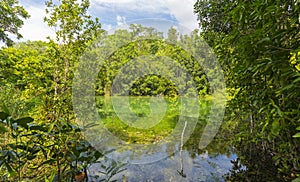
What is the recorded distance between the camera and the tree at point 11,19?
6735mm

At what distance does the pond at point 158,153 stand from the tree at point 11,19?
20.1ft

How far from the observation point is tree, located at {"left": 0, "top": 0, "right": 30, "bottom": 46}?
674cm

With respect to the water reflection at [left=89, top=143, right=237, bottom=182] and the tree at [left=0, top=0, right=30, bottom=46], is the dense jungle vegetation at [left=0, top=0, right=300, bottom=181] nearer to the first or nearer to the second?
the water reflection at [left=89, top=143, right=237, bottom=182]

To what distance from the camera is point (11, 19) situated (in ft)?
22.7

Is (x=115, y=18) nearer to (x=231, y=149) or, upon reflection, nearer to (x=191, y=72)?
(x=231, y=149)

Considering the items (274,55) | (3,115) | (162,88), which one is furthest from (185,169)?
(162,88)

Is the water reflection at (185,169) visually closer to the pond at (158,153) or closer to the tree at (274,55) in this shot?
the pond at (158,153)

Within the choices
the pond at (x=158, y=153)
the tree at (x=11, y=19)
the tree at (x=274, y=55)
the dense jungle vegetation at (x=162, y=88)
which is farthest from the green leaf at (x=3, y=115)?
the tree at (x=11, y=19)

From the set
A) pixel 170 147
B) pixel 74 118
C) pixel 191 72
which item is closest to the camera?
pixel 74 118

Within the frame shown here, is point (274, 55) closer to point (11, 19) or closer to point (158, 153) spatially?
point (158, 153)

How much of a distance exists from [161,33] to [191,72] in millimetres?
2150

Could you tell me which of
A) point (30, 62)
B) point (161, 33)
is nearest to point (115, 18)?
point (161, 33)

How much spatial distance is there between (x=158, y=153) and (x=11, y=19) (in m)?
7.90

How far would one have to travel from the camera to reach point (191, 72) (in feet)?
15.9
